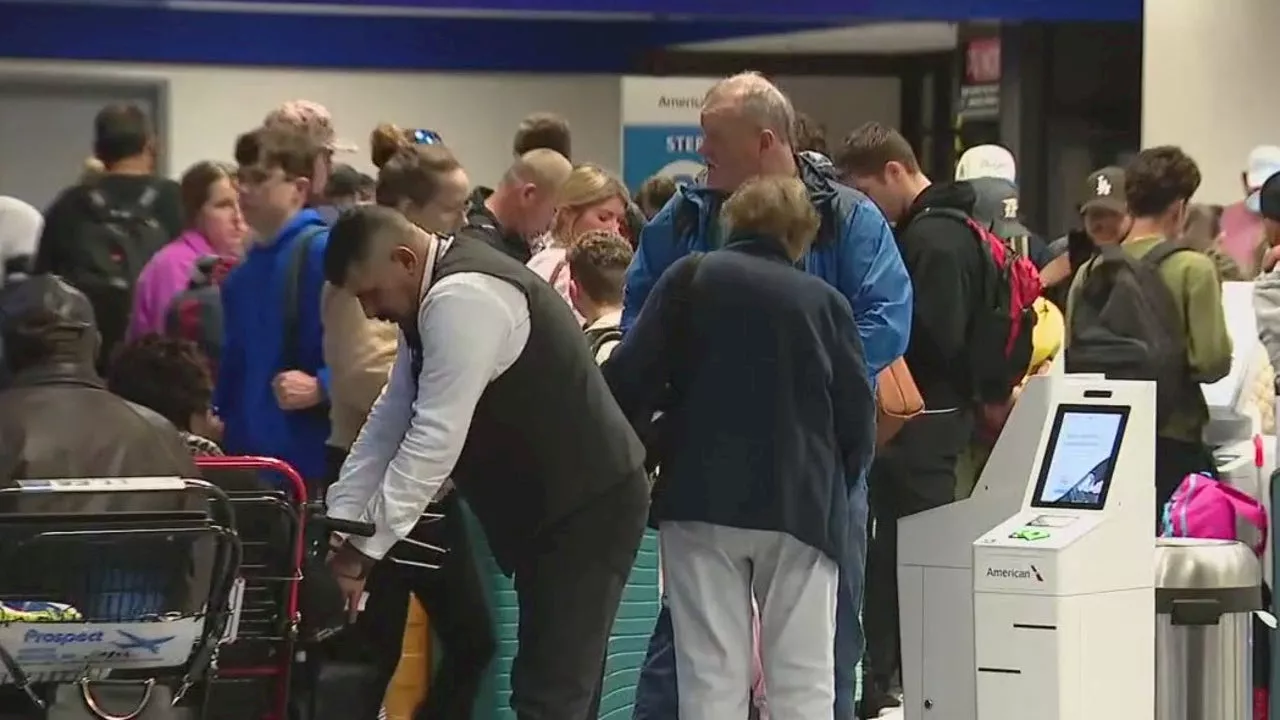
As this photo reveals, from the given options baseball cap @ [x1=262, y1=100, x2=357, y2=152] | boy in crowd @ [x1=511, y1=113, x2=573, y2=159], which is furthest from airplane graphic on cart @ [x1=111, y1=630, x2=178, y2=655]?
boy in crowd @ [x1=511, y1=113, x2=573, y2=159]

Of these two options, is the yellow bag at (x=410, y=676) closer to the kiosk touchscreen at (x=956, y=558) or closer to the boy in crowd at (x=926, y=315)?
the kiosk touchscreen at (x=956, y=558)

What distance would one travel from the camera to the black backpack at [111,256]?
21.5 ft

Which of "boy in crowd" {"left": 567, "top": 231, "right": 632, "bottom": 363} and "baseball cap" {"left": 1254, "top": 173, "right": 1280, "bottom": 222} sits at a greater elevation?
"baseball cap" {"left": 1254, "top": 173, "right": 1280, "bottom": 222}

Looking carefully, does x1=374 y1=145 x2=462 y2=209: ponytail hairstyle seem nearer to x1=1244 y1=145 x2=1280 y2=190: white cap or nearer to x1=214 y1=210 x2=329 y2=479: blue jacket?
x1=214 y1=210 x2=329 y2=479: blue jacket

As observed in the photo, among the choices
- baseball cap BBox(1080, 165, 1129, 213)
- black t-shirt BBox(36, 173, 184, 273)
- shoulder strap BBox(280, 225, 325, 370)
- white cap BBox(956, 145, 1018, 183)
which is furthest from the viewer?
baseball cap BBox(1080, 165, 1129, 213)

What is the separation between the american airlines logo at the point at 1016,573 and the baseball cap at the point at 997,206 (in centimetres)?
169

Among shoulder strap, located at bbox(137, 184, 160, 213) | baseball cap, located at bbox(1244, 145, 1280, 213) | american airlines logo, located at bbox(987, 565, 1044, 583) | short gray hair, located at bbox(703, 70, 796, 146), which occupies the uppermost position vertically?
baseball cap, located at bbox(1244, 145, 1280, 213)

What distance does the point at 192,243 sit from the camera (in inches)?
251

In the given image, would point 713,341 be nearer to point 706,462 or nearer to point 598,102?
point 706,462

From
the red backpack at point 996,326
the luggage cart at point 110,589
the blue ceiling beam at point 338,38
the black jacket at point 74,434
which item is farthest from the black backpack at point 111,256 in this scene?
the blue ceiling beam at point 338,38

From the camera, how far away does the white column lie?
11.1m

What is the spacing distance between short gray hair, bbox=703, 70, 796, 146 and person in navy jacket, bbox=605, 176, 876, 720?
0.31 meters

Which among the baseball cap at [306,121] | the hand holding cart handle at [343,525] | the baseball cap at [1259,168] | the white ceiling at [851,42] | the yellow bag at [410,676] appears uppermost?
the white ceiling at [851,42]

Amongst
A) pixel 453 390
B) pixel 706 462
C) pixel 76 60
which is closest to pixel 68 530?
pixel 453 390
